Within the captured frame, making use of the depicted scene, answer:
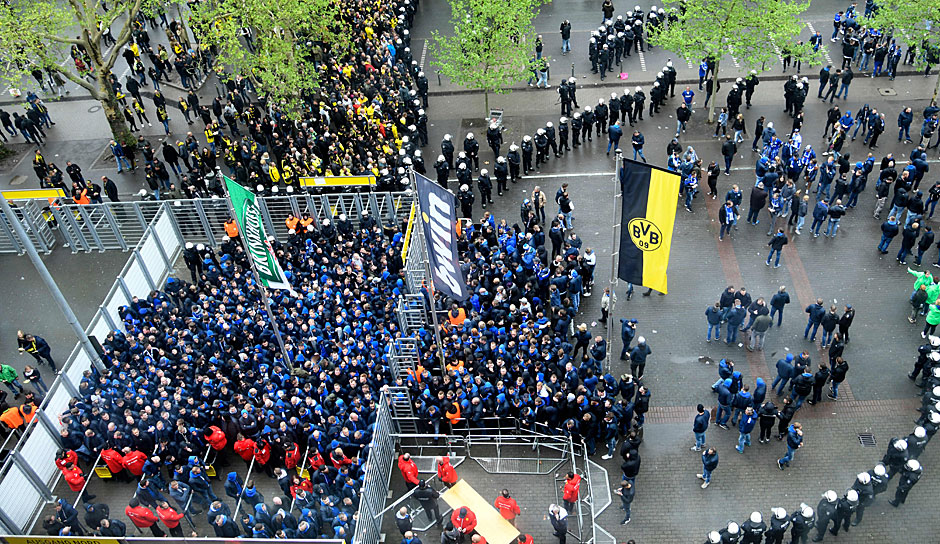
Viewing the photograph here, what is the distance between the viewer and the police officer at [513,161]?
2731cm

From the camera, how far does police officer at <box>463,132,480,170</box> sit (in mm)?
28031

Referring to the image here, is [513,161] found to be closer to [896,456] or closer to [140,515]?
[896,456]

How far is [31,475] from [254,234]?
7431mm

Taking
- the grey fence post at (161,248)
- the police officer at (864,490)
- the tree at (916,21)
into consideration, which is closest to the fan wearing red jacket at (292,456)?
the grey fence post at (161,248)

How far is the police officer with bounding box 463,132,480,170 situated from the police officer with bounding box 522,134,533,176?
67.9 inches

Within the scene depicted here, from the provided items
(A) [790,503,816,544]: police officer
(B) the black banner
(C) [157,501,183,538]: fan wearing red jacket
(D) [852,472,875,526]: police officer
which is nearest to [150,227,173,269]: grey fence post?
(C) [157,501,183,538]: fan wearing red jacket

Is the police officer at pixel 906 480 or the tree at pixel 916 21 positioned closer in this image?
the police officer at pixel 906 480

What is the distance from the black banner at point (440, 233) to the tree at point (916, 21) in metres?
20.6

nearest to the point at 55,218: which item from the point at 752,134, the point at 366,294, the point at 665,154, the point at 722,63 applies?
the point at 366,294

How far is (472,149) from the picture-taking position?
2830 centimetres

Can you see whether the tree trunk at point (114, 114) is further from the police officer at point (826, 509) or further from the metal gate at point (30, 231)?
the police officer at point (826, 509)

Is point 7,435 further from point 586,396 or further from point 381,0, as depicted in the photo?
point 381,0

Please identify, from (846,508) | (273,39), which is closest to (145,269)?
(273,39)

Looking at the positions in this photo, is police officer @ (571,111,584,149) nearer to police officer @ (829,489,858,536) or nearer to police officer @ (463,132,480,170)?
police officer @ (463,132,480,170)
